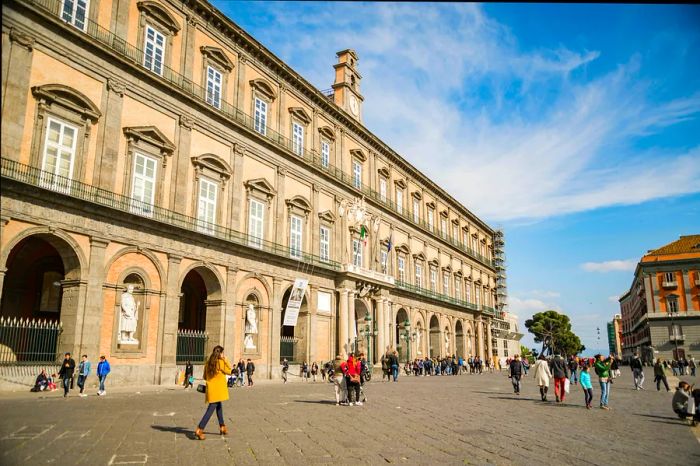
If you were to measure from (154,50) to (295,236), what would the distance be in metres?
12.8

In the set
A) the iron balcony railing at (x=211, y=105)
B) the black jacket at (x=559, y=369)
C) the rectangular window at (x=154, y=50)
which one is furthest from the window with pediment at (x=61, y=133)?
the black jacket at (x=559, y=369)

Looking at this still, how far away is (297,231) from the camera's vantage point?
31531 mm

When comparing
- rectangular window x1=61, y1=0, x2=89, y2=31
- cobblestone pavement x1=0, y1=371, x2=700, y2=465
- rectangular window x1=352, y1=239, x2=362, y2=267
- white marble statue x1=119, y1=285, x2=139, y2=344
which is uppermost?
rectangular window x1=61, y1=0, x2=89, y2=31

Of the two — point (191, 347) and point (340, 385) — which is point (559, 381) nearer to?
point (340, 385)

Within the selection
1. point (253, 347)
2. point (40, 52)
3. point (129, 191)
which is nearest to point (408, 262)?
point (253, 347)

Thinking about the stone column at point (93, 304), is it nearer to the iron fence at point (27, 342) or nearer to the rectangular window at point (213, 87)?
the iron fence at point (27, 342)

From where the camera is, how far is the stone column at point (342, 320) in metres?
32.9

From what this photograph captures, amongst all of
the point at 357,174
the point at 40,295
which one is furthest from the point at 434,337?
the point at 40,295

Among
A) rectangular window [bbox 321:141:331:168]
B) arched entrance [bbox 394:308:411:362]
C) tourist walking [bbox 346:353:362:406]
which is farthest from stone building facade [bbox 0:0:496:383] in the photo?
tourist walking [bbox 346:353:362:406]

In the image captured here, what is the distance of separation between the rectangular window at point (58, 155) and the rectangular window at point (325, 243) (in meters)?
16.8

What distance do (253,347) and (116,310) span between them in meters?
8.42

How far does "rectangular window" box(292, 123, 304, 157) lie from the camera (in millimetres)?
32250

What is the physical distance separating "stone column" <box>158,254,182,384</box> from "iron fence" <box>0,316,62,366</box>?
418 cm

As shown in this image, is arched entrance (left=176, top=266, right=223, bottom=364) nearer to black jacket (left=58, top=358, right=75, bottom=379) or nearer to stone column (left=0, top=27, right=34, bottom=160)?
black jacket (left=58, top=358, right=75, bottom=379)
